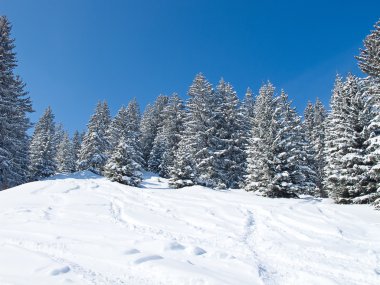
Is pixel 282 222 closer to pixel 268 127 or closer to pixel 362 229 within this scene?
pixel 362 229

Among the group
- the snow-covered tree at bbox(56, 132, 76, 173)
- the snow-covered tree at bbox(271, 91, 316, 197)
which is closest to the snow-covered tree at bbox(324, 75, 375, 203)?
the snow-covered tree at bbox(271, 91, 316, 197)

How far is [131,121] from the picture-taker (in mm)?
54312

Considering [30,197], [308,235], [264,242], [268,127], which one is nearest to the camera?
[264,242]

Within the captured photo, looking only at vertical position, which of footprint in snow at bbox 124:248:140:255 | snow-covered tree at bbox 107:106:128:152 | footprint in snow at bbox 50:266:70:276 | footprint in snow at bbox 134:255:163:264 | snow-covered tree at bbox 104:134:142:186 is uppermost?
→ snow-covered tree at bbox 107:106:128:152

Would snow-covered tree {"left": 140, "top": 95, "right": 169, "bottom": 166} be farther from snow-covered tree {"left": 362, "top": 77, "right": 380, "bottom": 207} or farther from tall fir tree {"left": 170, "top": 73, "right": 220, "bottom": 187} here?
snow-covered tree {"left": 362, "top": 77, "right": 380, "bottom": 207}

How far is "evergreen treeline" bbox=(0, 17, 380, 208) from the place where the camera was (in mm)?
20672

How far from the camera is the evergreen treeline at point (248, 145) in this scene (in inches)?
814

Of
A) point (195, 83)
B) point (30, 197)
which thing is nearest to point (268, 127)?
point (195, 83)

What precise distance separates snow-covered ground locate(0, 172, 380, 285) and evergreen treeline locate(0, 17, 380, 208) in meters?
6.26

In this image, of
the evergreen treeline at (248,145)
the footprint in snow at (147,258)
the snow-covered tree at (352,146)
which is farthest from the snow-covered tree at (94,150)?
the footprint in snow at (147,258)

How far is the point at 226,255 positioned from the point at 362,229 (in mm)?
6384

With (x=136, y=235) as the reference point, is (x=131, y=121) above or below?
above

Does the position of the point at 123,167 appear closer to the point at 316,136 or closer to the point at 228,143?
the point at 228,143

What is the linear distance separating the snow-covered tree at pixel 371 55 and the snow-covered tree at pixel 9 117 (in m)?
28.0
